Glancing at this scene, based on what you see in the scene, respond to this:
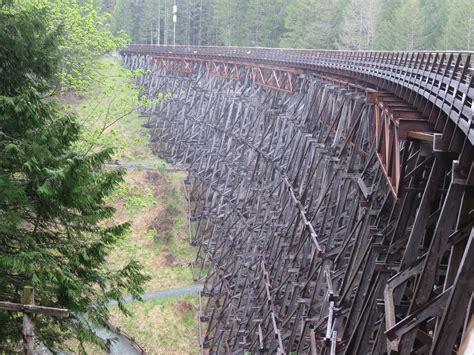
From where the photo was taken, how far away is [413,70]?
1209cm

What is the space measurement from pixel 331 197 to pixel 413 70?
3.85m

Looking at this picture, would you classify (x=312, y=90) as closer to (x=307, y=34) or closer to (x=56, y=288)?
(x=56, y=288)

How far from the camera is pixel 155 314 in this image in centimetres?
2389

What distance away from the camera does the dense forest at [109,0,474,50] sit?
38219 mm

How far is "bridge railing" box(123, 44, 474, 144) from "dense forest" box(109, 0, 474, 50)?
1253 centimetres

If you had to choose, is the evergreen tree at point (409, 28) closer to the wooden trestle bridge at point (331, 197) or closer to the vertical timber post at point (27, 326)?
the wooden trestle bridge at point (331, 197)

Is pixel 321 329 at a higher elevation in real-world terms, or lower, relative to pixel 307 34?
lower

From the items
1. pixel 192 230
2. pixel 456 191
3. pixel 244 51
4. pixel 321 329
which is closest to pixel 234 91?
pixel 244 51

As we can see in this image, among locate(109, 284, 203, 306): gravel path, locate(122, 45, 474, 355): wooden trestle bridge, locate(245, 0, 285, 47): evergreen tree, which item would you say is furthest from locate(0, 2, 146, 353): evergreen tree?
locate(245, 0, 285, 47): evergreen tree

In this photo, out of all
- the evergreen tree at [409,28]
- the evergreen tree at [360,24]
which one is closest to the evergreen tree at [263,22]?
the evergreen tree at [360,24]

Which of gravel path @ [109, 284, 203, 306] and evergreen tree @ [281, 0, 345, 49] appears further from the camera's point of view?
evergreen tree @ [281, 0, 345, 49]

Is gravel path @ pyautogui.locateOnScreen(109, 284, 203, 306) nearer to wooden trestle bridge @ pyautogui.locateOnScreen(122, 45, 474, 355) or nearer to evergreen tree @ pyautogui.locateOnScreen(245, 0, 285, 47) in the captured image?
wooden trestle bridge @ pyautogui.locateOnScreen(122, 45, 474, 355)

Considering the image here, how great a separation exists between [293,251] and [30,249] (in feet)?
34.4

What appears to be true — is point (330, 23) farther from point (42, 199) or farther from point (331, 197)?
point (42, 199)
